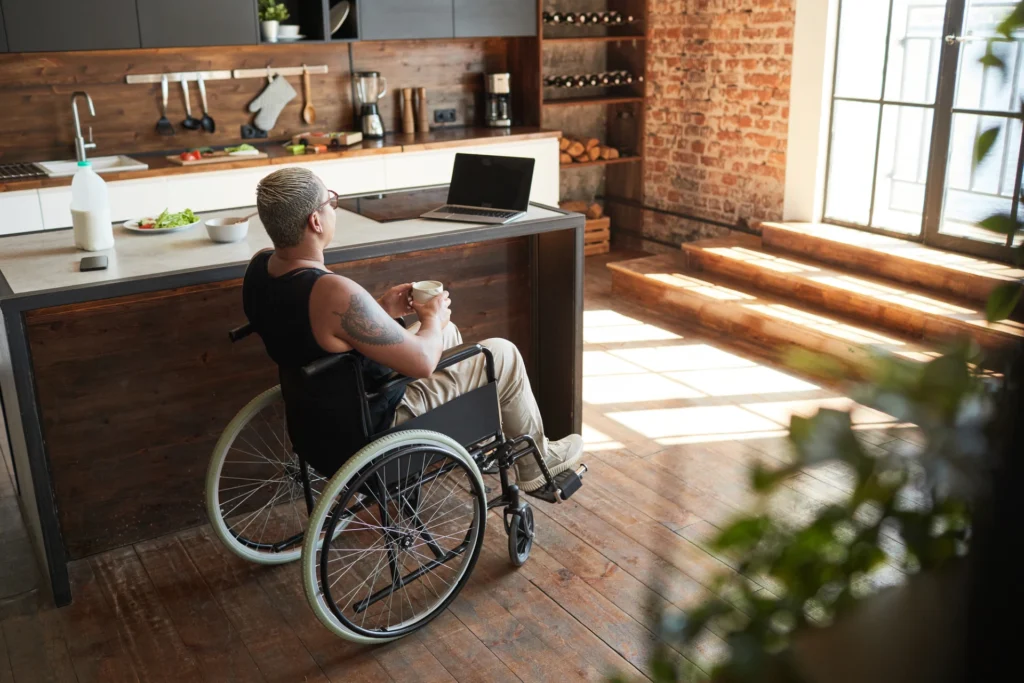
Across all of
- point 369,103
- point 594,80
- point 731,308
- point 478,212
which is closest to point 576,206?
point 594,80

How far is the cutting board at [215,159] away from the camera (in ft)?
16.3

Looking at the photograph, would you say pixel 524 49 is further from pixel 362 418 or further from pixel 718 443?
pixel 362 418

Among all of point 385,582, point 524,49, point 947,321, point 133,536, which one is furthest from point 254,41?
point 947,321

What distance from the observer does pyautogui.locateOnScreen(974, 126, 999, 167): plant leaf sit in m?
0.51

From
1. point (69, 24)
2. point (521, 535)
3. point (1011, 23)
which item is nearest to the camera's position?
point (1011, 23)

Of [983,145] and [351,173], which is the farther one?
[351,173]

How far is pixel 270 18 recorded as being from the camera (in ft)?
17.2

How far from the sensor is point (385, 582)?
9.23 feet

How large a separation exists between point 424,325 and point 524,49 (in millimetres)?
4160

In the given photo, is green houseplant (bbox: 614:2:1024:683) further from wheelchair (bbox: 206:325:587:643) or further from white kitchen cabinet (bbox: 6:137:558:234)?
white kitchen cabinet (bbox: 6:137:558:234)

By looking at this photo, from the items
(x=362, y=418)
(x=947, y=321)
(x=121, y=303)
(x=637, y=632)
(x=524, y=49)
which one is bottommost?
(x=637, y=632)

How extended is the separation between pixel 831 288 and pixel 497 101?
2.47 meters

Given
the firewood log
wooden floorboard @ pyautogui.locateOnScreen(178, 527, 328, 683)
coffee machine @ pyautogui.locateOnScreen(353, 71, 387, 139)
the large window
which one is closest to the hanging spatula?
coffee machine @ pyautogui.locateOnScreen(353, 71, 387, 139)

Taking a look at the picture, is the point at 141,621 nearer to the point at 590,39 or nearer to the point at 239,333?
the point at 239,333
